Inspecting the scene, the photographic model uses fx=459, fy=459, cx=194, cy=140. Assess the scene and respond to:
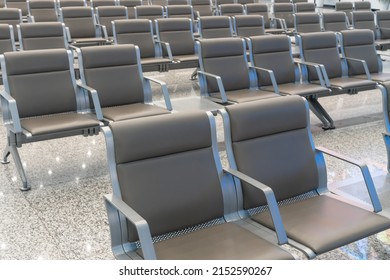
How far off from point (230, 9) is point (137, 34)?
2261 millimetres

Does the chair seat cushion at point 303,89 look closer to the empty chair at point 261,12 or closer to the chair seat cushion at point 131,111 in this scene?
the chair seat cushion at point 131,111

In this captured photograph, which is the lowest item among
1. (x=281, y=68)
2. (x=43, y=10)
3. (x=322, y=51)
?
(x=281, y=68)

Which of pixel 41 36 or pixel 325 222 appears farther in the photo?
pixel 41 36

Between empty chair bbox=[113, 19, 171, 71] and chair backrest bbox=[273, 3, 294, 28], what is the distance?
10.6 ft

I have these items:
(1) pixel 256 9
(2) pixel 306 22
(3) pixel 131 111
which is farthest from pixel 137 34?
(1) pixel 256 9

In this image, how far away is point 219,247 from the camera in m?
1.81

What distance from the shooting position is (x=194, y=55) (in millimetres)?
5418

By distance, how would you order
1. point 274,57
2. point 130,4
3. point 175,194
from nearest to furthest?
point 175,194
point 274,57
point 130,4

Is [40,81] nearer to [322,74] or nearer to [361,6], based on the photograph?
[322,74]

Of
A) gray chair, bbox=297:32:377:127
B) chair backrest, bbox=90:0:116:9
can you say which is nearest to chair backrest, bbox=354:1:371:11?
gray chair, bbox=297:32:377:127

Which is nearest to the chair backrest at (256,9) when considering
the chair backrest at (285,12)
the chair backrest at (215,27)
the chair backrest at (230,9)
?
the chair backrest at (230,9)

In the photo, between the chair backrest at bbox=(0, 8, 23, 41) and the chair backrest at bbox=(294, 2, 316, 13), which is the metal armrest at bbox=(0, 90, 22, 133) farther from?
the chair backrest at bbox=(294, 2, 316, 13)
